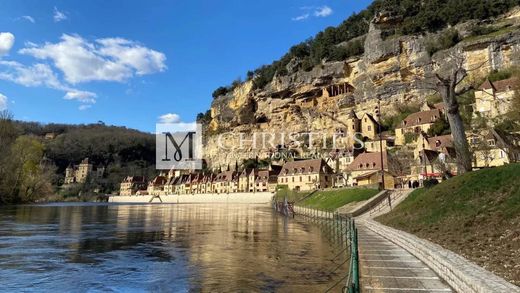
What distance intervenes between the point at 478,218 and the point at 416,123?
75852 millimetres

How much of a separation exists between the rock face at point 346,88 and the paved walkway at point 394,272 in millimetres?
69635

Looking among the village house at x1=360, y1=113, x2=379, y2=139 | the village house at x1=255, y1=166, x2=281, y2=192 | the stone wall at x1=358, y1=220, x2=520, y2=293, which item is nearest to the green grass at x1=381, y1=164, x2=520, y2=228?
the stone wall at x1=358, y1=220, x2=520, y2=293

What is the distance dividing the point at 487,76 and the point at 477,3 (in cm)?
2277

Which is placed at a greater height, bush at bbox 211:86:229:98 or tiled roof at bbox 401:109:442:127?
bush at bbox 211:86:229:98

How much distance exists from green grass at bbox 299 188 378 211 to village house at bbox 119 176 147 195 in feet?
468

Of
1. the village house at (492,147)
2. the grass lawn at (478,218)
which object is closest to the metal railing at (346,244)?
the grass lawn at (478,218)

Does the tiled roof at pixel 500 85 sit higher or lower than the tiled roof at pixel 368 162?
higher

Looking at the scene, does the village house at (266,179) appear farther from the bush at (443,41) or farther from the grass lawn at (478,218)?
the grass lawn at (478,218)

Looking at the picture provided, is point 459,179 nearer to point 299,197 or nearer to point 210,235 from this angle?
point 210,235

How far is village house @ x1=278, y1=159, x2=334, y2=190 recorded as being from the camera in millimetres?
92250

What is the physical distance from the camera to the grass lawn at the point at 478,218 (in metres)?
11.6

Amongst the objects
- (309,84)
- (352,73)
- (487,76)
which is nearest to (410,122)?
(487,76)

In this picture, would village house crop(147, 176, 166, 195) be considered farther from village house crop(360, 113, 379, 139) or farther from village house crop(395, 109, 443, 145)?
village house crop(395, 109, 443, 145)

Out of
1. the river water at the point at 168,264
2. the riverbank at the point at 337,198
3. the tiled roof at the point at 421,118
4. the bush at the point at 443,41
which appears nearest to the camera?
the river water at the point at 168,264
